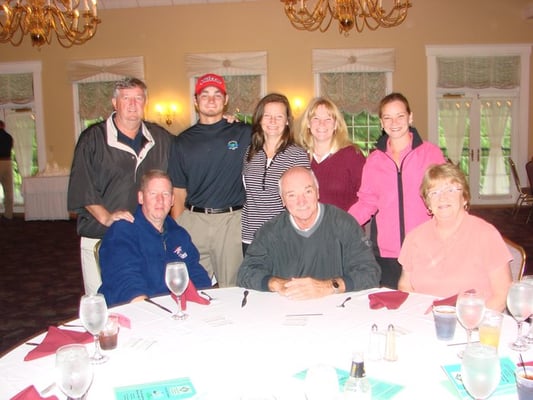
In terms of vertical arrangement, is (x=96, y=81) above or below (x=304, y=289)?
above

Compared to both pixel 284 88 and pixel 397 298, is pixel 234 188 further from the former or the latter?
pixel 284 88

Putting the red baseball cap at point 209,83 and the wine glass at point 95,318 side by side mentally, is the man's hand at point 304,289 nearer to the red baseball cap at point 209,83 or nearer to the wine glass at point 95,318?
the wine glass at point 95,318

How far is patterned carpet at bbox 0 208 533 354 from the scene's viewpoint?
455 cm

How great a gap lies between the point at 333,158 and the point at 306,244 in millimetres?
965

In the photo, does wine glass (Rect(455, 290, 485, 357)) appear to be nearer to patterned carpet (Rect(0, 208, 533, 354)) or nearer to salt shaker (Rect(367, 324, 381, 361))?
salt shaker (Rect(367, 324, 381, 361))

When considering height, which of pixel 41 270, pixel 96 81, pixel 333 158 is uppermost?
pixel 96 81

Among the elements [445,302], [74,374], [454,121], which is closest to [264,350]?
[74,374]

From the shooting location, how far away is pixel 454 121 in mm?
10664

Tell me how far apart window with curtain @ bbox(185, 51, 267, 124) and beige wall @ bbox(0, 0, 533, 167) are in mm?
140

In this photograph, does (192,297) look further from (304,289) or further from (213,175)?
(213,175)

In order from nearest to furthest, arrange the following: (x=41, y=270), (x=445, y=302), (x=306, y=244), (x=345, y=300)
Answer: (x=445, y=302)
(x=345, y=300)
(x=306, y=244)
(x=41, y=270)

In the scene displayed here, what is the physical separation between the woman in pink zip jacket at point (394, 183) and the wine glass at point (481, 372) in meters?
1.81

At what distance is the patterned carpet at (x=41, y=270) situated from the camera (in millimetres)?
4547

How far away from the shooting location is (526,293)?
68.0 inches
